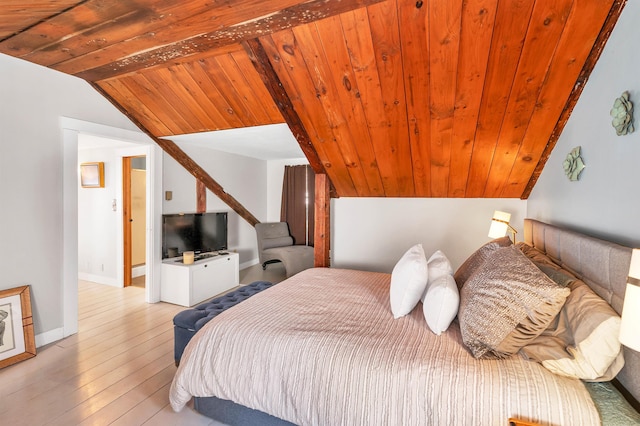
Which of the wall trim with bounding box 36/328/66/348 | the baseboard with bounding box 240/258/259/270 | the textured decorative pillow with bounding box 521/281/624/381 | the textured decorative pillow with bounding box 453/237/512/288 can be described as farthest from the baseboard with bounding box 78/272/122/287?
the textured decorative pillow with bounding box 521/281/624/381

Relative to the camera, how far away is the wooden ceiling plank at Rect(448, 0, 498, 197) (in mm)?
1617

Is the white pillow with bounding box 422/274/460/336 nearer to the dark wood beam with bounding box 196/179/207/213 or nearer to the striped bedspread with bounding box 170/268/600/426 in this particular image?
the striped bedspread with bounding box 170/268/600/426

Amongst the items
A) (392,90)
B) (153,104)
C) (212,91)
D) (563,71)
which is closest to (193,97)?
(212,91)

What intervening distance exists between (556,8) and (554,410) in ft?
6.11

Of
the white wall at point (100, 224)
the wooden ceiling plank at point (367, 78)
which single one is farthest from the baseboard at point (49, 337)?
the wooden ceiling plank at point (367, 78)

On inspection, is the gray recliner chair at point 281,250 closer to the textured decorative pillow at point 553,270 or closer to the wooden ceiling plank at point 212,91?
the wooden ceiling plank at point 212,91

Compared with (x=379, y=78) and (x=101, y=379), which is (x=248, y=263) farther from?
(x=379, y=78)

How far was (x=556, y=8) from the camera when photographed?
1543 mm

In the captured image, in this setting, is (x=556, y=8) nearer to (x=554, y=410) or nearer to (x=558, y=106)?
(x=558, y=106)

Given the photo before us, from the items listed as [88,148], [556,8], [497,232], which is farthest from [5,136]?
[497,232]

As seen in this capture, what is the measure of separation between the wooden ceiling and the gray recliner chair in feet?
6.99

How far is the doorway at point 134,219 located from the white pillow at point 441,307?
432 centimetres

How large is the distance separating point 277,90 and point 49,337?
9.69 feet

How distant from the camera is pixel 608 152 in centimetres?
146
